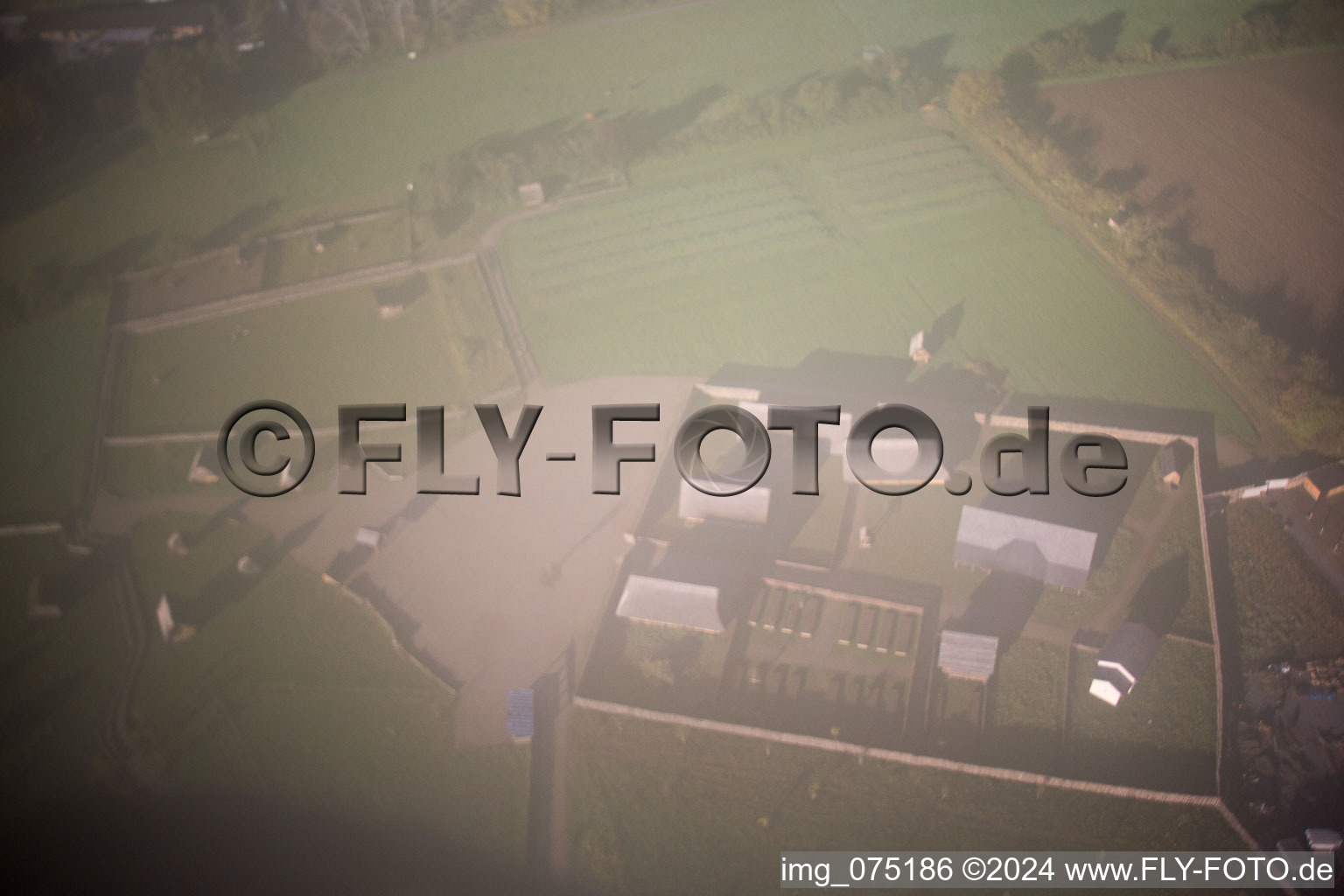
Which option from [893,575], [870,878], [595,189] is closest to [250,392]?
[595,189]

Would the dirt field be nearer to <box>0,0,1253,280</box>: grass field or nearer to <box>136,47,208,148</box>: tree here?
<box>0,0,1253,280</box>: grass field

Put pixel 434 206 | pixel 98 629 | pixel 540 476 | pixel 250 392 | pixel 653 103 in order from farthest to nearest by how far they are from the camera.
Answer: pixel 653 103, pixel 434 206, pixel 250 392, pixel 540 476, pixel 98 629

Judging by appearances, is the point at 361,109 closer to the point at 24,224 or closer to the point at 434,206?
the point at 434,206

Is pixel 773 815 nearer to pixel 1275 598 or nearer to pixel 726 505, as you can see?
pixel 726 505

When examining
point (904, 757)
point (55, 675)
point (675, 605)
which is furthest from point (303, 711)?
point (904, 757)

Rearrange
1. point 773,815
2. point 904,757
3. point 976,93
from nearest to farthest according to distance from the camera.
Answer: point 773,815, point 904,757, point 976,93
